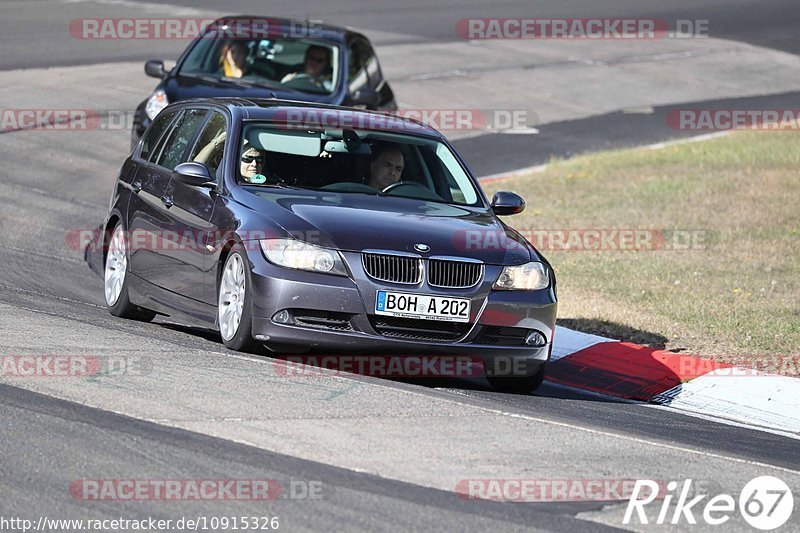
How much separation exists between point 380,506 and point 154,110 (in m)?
10.5

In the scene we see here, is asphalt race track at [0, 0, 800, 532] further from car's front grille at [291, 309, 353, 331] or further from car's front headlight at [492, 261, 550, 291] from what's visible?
car's front headlight at [492, 261, 550, 291]

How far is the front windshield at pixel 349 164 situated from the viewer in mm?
9805

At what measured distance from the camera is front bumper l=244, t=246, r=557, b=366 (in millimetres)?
8602

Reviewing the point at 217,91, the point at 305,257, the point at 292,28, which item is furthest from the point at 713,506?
the point at 292,28

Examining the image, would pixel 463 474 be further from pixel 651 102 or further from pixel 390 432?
pixel 651 102

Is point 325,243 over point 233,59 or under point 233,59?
over

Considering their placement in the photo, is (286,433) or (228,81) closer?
(286,433)

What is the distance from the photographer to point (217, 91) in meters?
15.9

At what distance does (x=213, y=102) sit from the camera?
35.1 feet

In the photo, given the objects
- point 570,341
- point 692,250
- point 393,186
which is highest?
point 393,186

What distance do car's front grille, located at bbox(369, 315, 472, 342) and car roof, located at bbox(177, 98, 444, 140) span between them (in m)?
1.94

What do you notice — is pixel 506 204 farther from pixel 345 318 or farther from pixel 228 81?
pixel 228 81

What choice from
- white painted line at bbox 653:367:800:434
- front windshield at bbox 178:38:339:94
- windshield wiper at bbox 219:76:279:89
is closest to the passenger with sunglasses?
white painted line at bbox 653:367:800:434

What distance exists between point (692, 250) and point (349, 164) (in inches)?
238
